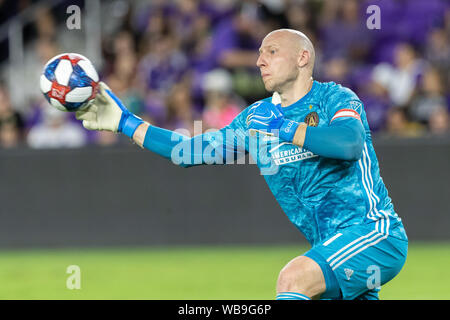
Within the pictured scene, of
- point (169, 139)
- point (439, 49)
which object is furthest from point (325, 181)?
point (439, 49)

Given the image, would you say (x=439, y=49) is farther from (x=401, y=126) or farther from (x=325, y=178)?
(x=325, y=178)

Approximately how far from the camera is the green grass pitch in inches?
351

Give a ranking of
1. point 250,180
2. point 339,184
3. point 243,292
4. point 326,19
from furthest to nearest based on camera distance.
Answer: point 326,19
point 250,180
point 243,292
point 339,184

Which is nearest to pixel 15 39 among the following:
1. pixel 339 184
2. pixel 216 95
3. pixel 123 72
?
pixel 123 72

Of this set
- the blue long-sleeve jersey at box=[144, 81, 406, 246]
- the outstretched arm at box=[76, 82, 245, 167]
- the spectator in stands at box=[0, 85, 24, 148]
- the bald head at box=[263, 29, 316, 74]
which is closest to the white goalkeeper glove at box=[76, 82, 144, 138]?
the outstretched arm at box=[76, 82, 245, 167]

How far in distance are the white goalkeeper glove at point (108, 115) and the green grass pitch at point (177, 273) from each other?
3.10 meters

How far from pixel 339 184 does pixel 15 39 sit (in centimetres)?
1220

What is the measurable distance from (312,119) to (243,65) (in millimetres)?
8171

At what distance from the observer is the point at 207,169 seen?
39.4ft

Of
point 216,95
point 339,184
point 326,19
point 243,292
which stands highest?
point 326,19

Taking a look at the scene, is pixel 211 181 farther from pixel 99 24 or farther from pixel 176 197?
pixel 99 24

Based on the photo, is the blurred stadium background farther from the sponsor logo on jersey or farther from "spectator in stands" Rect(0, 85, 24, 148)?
the sponsor logo on jersey

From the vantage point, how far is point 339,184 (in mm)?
5402

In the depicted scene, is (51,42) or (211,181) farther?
(51,42)
